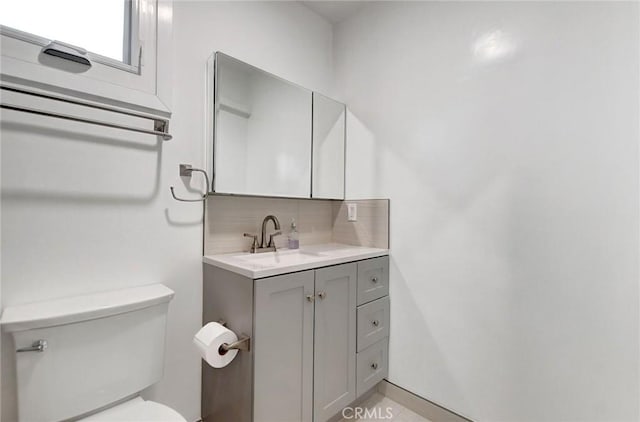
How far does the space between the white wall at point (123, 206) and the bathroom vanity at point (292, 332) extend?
0.49ft

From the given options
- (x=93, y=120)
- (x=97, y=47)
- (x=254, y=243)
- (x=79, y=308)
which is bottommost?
(x=79, y=308)

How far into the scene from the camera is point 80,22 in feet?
3.59

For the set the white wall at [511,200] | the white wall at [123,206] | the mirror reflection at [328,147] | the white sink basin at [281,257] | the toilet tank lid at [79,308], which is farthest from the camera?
the mirror reflection at [328,147]

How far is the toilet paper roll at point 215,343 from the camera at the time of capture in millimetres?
1120

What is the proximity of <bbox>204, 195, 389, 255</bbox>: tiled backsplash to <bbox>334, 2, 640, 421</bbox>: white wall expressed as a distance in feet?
0.46

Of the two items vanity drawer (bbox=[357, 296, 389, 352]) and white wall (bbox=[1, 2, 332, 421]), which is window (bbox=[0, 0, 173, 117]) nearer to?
white wall (bbox=[1, 2, 332, 421])

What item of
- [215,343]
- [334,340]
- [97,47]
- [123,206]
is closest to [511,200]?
[334,340]

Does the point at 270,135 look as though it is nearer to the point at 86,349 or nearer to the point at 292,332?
the point at 292,332

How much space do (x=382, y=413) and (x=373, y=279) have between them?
0.76 meters

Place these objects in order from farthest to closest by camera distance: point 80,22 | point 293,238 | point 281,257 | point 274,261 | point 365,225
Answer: point 365,225
point 293,238
point 281,257
point 274,261
point 80,22

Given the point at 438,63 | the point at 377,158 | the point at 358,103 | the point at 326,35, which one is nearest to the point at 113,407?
the point at 377,158

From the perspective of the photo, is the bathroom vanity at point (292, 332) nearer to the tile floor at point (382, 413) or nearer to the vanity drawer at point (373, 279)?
the vanity drawer at point (373, 279)

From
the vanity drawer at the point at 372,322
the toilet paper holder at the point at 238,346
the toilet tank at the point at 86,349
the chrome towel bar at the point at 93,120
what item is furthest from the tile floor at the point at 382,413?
the chrome towel bar at the point at 93,120

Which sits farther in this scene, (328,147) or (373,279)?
(328,147)
